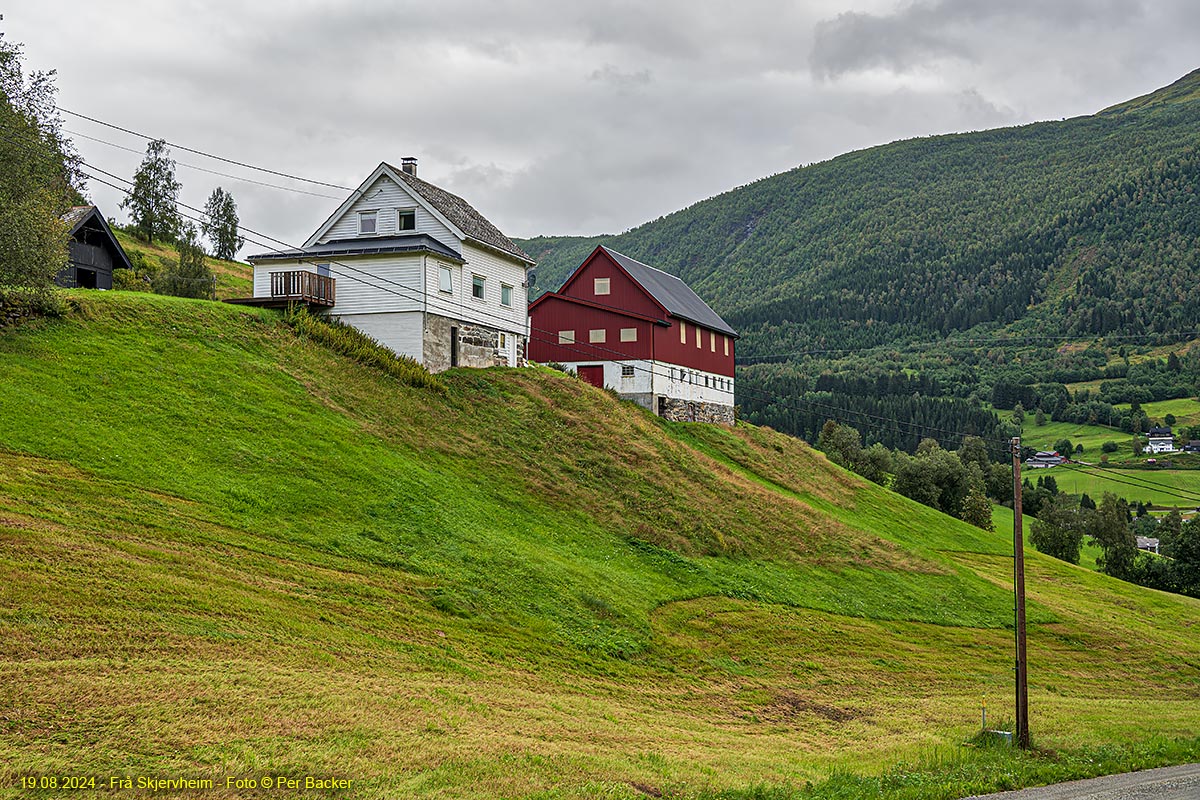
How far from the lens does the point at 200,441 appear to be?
30.4 m

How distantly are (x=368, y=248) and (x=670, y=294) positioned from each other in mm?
30156

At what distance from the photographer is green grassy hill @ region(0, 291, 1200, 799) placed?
16.6 metres

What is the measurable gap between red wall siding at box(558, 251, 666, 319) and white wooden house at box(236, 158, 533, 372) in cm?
1367

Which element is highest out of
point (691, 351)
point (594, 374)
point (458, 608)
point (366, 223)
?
point (366, 223)

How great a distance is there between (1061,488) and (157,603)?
153652mm

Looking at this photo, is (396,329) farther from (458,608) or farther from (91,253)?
(91,253)

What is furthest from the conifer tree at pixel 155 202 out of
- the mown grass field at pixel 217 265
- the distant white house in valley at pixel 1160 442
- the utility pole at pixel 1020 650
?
the distant white house in valley at pixel 1160 442

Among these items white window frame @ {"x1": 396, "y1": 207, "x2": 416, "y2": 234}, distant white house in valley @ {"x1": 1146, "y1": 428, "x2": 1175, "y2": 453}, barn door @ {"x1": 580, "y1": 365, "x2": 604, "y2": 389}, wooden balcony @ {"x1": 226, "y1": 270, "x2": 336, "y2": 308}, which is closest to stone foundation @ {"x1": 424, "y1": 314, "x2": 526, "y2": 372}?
wooden balcony @ {"x1": 226, "y1": 270, "x2": 336, "y2": 308}

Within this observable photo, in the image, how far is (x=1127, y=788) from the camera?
65.2 ft

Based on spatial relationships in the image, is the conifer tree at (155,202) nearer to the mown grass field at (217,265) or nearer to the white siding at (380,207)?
the mown grass field at (217,265)

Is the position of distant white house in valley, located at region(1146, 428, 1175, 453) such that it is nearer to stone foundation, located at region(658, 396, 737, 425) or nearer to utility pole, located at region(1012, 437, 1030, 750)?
stone foundation, located at region(658, 396, 737, 425)

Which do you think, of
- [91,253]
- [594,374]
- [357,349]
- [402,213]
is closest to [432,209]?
[402,213]

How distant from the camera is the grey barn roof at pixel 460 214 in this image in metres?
50.8

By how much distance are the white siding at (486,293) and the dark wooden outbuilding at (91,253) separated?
76.6 ft
